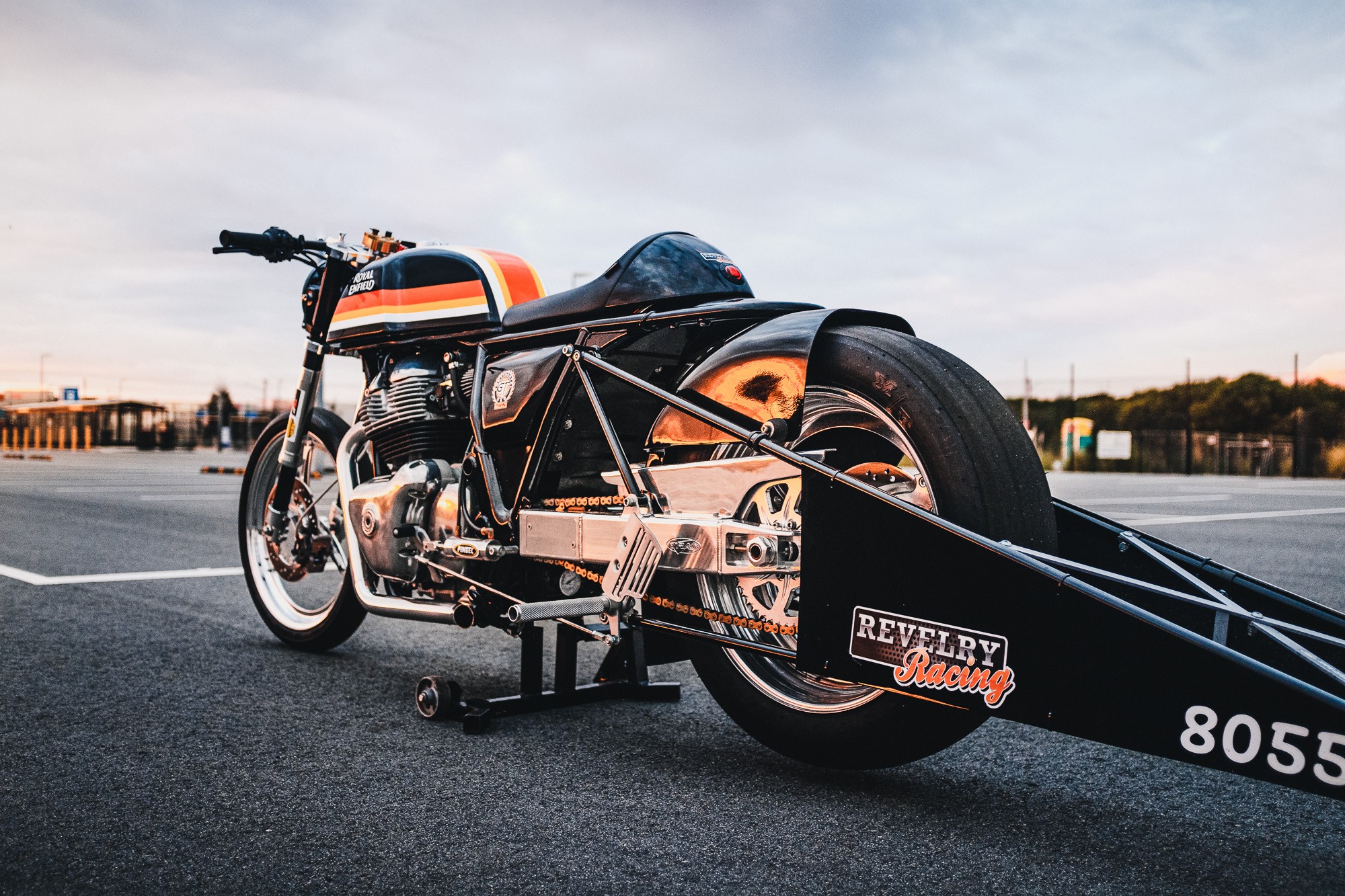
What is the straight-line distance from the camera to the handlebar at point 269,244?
391 centimetres

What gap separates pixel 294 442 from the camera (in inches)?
155

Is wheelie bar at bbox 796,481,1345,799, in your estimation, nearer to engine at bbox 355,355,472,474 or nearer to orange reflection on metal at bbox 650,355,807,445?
orange reflection on metal at bbox 650,355,807,445

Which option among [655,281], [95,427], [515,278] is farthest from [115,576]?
[95,427]

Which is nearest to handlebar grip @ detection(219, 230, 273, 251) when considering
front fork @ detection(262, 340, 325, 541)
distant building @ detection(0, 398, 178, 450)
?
front fork @ detection(262, 340, 325, 541)

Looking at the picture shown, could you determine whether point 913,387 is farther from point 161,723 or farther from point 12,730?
point 12,730

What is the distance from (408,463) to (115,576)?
307cm

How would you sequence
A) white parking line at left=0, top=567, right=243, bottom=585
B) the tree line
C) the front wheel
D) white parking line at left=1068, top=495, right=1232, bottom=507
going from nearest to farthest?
the front wheel, white parking line at left=0, top=567, right=243, bottom=585, white parking line at left=1068, top=495, right=1232, bottom=507, the tree line

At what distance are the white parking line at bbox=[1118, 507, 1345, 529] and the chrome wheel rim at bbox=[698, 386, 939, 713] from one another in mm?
7223

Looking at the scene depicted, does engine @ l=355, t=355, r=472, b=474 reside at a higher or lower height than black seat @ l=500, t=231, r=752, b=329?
lower

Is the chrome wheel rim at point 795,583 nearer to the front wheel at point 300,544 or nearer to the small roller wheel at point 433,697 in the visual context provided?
the small roller wheel at point 433,697

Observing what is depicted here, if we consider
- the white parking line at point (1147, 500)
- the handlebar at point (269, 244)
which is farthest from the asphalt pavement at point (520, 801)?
the white parking line at point (1147, 500)

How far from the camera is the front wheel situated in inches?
148

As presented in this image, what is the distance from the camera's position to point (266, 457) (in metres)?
4.24

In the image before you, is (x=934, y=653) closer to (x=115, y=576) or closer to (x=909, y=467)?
(x=909, y=467)
